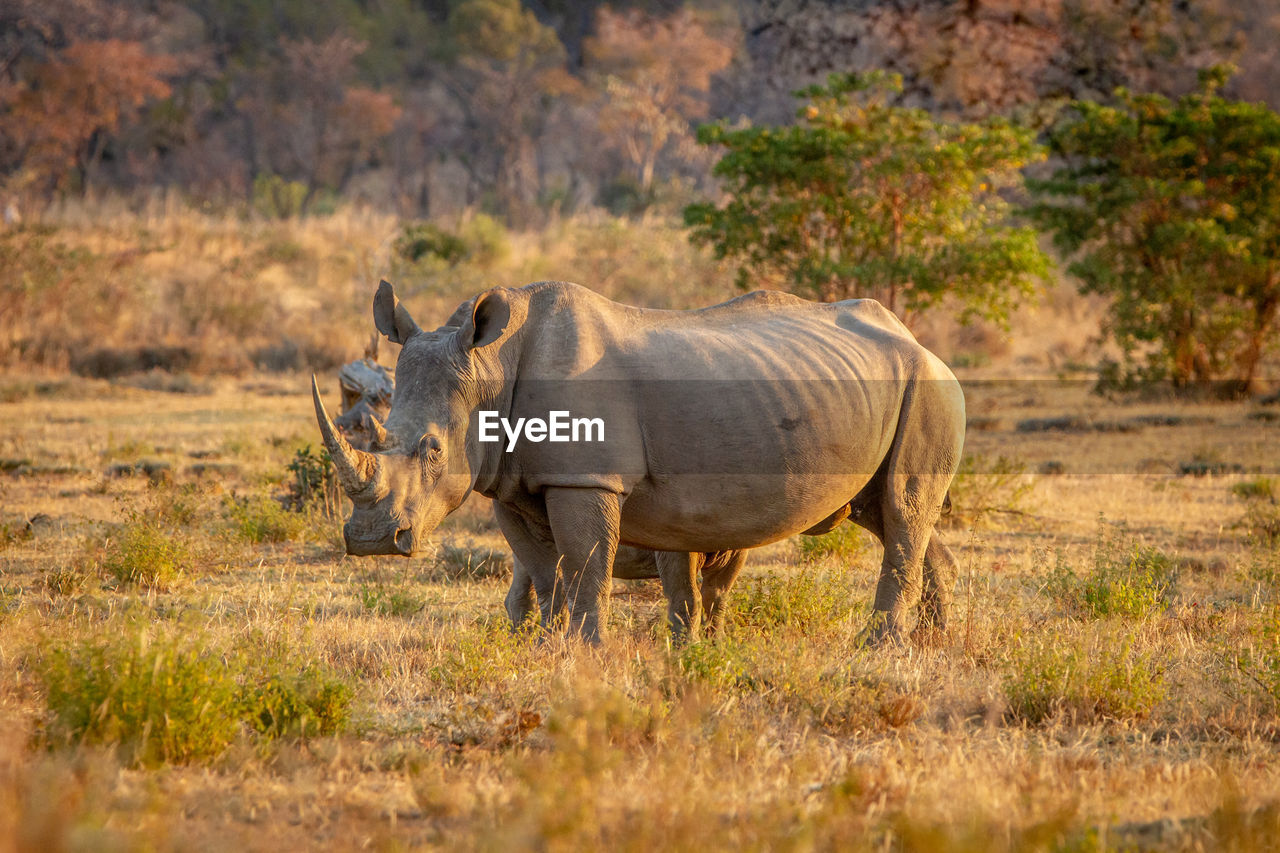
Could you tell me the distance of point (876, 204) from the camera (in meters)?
17.5

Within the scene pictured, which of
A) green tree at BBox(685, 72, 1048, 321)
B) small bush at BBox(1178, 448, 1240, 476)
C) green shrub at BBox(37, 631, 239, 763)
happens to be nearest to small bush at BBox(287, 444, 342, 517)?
green shrub at BBox(37, 631, 239, 763)

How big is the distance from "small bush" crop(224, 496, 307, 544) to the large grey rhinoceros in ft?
12.0

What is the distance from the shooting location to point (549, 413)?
584cm

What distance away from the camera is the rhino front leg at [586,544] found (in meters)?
5.79

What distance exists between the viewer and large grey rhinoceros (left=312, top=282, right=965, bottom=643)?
18.9ft

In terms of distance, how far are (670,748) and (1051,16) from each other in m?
36.8

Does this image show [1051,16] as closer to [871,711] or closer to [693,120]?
[693,120]

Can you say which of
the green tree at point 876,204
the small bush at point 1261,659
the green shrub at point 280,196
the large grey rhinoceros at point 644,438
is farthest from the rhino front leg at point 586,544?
the green shrub at point 280,196

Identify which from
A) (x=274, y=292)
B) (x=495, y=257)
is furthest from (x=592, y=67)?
(x=274, y=292)

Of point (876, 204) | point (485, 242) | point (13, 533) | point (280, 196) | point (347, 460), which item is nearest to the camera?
point (347, 460)

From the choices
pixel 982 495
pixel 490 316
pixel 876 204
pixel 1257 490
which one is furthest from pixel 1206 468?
pixel 490 316

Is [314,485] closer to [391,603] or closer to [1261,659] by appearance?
A: [391,603]

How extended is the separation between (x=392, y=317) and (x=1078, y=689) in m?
3.35

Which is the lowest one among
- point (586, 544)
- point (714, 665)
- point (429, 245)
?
point (714, 665)
